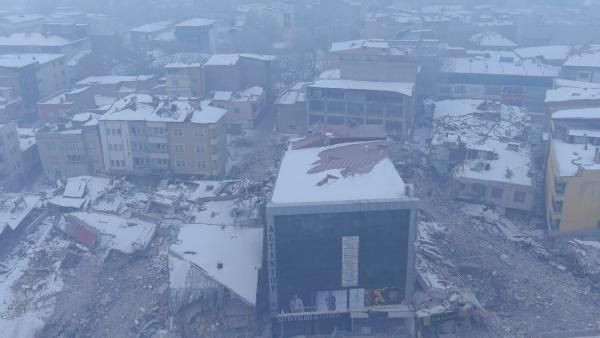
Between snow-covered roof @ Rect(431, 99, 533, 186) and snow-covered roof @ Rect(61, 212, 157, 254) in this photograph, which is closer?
snow-covered roof @ Rect(61, 212, 157, 254)

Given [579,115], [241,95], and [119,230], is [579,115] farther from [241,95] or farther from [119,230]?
[119,230]

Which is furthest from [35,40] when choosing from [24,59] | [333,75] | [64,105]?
[333,75]

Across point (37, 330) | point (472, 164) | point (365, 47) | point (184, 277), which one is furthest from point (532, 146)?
point (37, 330)

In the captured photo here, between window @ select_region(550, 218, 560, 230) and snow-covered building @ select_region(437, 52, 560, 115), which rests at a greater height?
snow-covered building @ select_region(437, 52, 560, 115)

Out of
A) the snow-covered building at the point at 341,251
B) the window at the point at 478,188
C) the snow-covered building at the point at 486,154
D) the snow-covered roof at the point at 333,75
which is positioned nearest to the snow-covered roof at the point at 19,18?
the snow-covered roof at the point at 333,75

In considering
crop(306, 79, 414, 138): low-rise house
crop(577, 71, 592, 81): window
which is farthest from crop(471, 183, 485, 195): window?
crop(577, 71, 592, 81): window

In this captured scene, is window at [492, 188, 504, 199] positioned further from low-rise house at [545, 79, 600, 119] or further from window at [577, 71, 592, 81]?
window at [577, 71, 592, 81]

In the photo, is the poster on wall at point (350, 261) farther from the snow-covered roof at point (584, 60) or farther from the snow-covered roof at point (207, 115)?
the snow-covered roof at point (584, 60)
